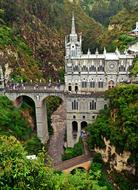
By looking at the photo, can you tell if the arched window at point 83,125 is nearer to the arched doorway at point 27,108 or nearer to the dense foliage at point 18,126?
the dense foliage at point 18,126

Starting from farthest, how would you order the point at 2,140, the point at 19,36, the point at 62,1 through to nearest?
1. the point at 62,1
2. the point at 19,36
3. the point at 2,140

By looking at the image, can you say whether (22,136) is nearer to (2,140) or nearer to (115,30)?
(2,140)

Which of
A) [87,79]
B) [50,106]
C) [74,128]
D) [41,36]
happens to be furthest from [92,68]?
[41,36]

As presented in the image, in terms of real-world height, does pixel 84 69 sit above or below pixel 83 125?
above

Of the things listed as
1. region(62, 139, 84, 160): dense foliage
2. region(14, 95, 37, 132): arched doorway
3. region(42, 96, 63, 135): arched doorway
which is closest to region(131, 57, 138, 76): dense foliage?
region(62, 139, 84, 160): dense foliage

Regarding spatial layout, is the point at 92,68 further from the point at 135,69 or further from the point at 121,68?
the point at 135,69

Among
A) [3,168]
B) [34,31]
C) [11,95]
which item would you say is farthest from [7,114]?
[34,31]

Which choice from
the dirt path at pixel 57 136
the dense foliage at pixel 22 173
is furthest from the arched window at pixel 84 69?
the dense foliage at pixel 22 173

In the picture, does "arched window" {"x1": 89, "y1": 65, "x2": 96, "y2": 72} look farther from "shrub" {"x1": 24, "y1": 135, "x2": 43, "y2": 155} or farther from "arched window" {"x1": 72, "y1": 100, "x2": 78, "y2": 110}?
"shrub" {"x1": 24, "y1": 135, "x2": 43, "y2": 155}
